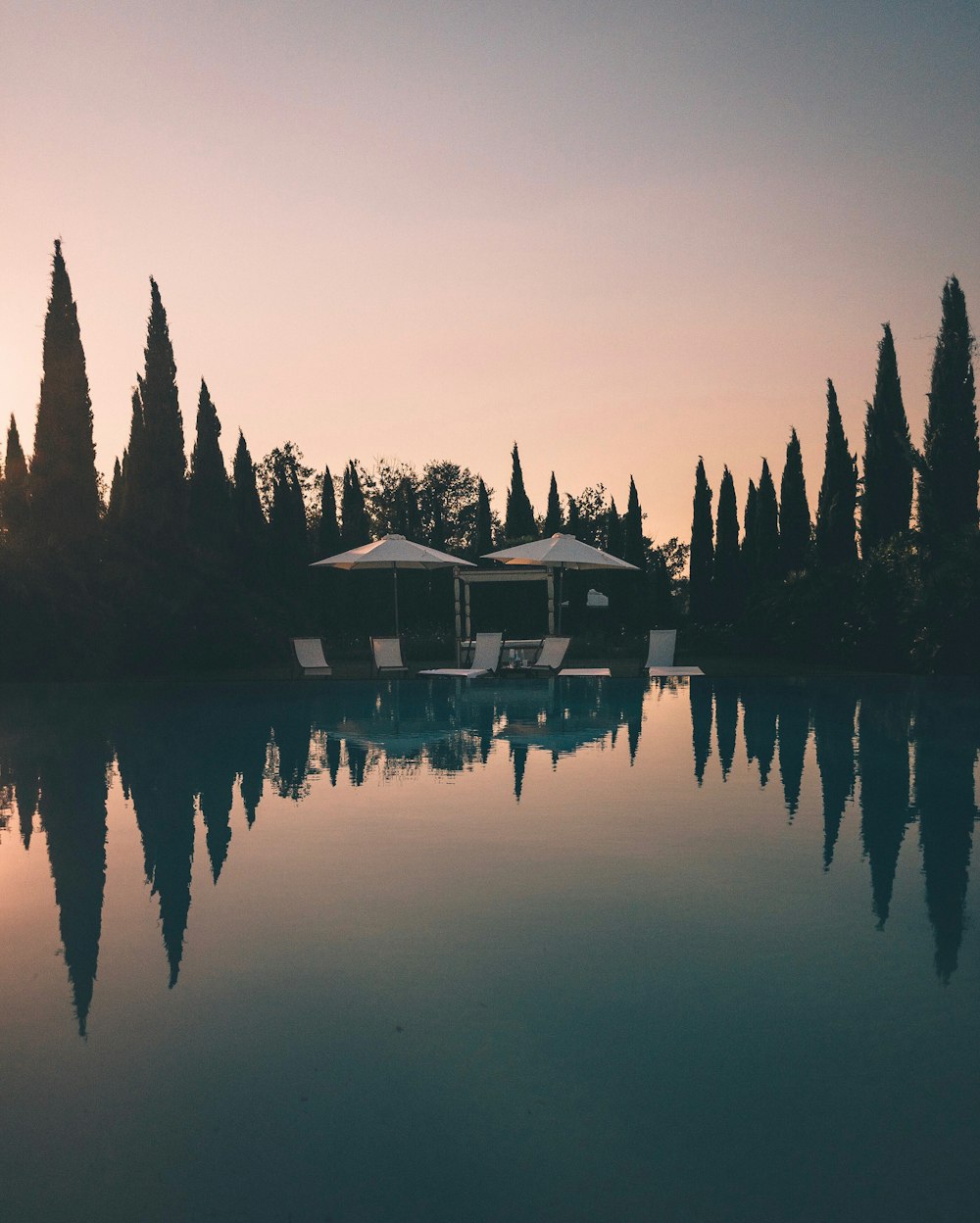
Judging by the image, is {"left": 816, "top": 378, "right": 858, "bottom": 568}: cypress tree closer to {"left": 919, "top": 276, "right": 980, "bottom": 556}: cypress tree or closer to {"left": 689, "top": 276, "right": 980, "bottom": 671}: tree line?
{"left": 689, "top": 276, "right": 980, "bottom": 671}: tree line

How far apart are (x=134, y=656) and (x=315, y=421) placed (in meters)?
9.02

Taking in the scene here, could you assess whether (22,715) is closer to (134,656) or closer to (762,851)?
(134,656)

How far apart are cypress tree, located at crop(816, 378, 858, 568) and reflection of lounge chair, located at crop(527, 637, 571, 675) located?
29.3 ft

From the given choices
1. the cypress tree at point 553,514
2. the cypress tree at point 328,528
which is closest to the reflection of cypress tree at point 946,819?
the cypress tree at point 328,528

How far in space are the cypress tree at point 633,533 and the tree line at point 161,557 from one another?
24cm

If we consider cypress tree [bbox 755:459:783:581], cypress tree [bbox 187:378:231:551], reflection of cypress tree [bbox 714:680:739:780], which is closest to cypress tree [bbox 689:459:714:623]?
cypress tree [bbox 755:459:783:581]

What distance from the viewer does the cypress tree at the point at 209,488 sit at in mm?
28531

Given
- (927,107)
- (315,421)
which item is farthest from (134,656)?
(927,107)

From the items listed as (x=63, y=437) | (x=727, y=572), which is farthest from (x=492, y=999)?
(x=727, y=572)

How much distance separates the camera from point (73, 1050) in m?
3.41

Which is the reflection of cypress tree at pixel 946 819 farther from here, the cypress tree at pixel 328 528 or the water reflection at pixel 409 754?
the cypress tree at pixel 328 528

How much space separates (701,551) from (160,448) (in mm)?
18350

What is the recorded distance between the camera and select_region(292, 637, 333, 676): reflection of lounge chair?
1866 cm

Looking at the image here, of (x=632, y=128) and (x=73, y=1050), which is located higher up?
(x=632, y=128)
